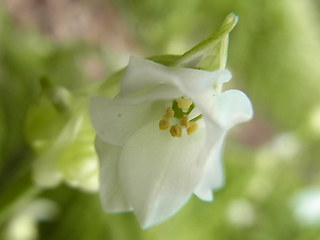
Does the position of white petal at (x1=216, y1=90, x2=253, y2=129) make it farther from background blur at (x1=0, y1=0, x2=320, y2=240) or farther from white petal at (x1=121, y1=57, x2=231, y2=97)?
background blur at (x1=0, y1=0, x2=320, y2=240)

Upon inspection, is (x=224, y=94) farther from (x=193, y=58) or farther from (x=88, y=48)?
(x=88, y=48)

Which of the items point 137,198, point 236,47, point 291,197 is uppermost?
point 137,198

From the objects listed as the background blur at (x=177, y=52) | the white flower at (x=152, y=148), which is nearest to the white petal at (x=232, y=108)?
the white flower at (x=152, y=148)

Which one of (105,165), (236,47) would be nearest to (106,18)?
(236,47)

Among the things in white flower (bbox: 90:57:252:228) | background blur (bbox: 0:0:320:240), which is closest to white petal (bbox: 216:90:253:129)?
white flower (bbox: 90:57:252:228)

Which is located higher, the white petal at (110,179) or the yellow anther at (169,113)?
the yellow anther at (169,113)

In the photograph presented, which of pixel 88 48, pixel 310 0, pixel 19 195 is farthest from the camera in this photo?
pixel 310 0

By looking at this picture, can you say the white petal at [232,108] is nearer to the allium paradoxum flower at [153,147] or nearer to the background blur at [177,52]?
the allium paradoxum flower at [153,147]
